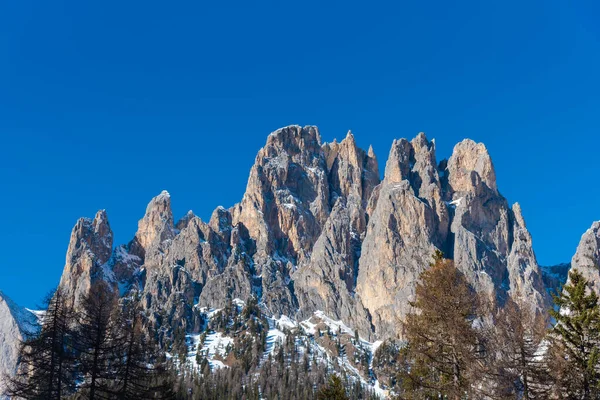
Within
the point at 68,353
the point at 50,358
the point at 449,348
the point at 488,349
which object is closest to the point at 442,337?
the point at 449,348

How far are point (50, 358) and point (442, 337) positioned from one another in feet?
66.5

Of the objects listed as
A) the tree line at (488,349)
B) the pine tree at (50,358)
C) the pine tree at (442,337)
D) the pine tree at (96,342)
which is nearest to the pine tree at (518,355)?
the tree line at (488,349)

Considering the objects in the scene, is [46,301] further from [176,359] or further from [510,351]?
[176,359]

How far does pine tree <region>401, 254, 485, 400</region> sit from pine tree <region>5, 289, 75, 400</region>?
691 inches

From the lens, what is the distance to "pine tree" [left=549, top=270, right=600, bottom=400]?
921 inches

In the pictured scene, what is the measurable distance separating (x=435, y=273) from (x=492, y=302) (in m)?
2.92

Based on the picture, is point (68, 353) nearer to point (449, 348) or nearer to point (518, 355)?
point (449, 348)

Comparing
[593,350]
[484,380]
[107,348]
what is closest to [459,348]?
[484,380]

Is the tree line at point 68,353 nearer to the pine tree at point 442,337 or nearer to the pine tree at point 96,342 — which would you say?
the pine tree at point 96,342

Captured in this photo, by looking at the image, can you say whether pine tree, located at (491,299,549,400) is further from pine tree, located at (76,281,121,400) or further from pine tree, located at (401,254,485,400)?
pine tree, located at (76,281,121,400)

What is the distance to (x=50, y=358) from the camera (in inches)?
1112

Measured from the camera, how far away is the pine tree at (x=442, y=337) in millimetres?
23984

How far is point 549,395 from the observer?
23031 mm

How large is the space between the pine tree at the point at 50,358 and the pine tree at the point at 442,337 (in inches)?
691
